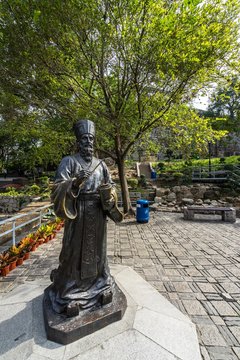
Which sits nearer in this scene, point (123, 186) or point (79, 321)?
point (79, 321)

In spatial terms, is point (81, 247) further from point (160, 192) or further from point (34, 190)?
point (34, 190)

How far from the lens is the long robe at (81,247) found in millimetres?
2523

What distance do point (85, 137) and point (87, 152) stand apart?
19cm

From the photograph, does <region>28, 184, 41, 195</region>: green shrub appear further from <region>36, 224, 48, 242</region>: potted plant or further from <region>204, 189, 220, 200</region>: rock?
<region>204, 189, 220, 200</region>: rock

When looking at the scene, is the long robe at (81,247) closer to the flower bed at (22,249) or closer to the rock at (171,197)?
the flower bed at (22,249)

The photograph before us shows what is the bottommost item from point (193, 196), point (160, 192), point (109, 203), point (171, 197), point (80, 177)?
point (193, 196)

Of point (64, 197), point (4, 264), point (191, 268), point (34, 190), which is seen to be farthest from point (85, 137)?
point (34, 190)

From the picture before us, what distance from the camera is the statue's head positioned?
258cm

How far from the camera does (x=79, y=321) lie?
235 cm

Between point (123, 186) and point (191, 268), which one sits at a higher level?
point (123, 186)

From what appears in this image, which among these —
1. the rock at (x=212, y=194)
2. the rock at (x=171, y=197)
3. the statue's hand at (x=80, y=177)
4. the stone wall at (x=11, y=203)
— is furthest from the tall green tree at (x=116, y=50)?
the stone wall at (x=11, y=203)

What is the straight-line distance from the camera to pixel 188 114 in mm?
9367

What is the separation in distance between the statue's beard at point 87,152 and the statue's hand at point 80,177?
1.31 ft

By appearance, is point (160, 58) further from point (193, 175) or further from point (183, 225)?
point (193, 175)
